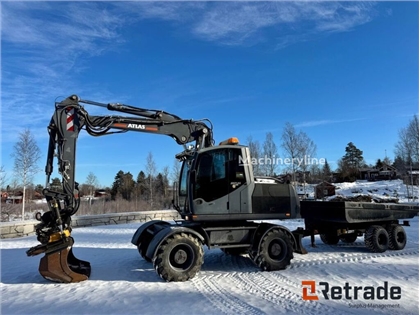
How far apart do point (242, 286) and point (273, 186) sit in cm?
258

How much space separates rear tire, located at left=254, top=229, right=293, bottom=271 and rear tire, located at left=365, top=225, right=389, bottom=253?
3108 millimetres

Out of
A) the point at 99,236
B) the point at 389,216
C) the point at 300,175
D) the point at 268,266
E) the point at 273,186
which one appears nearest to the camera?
the point at 268,266

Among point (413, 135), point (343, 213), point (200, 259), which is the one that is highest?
point (413, 135)

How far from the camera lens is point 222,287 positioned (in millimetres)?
6094

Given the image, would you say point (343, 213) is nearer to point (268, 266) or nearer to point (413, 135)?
point (268, 266)

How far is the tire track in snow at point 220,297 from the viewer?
4.88 m

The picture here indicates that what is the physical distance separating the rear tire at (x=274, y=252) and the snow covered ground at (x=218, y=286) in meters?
0.23

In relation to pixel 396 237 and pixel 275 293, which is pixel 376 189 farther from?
pixel 275 293

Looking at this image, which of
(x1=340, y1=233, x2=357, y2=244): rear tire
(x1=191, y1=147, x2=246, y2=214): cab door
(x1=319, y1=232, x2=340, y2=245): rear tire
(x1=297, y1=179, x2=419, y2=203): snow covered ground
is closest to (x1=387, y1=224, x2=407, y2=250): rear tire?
(x1=340, y1=233, x2=357, y2=244): rear tire

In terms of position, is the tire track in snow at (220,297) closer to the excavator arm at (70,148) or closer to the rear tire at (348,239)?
the excavator arm at (70,148)

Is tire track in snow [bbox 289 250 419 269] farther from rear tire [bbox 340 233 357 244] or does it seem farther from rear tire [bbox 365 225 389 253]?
rear tire [bbox 340 233 357 244]

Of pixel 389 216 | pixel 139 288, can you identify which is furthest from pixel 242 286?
pixel 389 216

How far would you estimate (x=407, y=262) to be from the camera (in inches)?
310

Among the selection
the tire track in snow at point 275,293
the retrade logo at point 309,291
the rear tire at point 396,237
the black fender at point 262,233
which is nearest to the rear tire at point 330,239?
the rear tire at point 396,237
